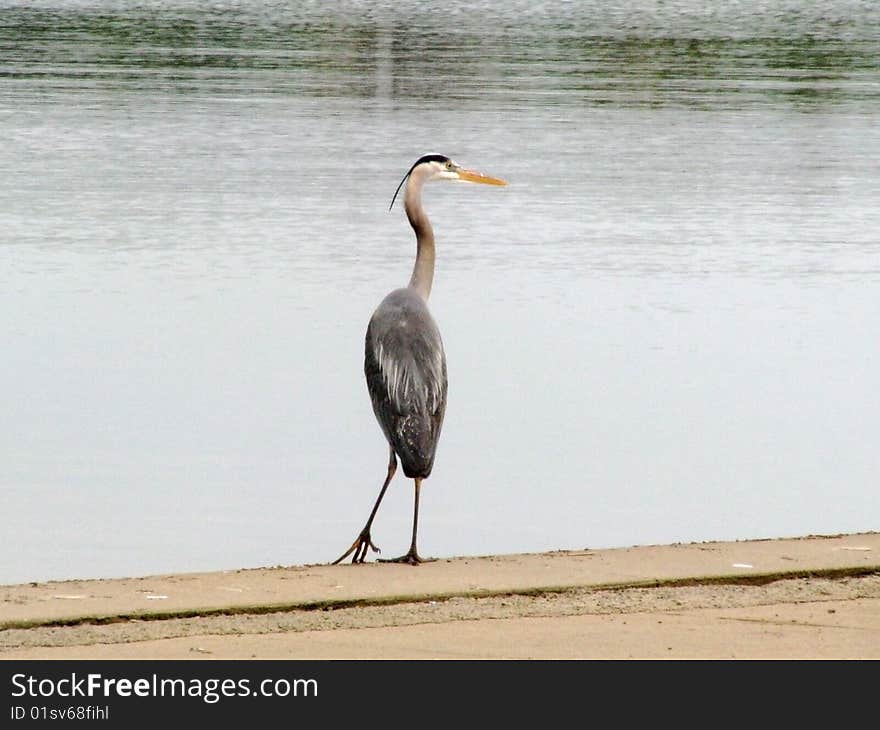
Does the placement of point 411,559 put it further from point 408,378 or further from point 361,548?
point 408,378

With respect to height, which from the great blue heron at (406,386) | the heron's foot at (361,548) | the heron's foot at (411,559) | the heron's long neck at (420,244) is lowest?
the heron's foot at (411,559)

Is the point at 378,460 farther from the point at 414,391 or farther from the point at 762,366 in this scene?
Result: the point at 762,366

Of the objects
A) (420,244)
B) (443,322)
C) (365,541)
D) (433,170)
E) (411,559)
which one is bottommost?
(411,559)

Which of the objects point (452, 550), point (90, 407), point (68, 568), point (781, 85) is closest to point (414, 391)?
point (452, 550)

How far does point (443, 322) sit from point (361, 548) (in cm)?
536

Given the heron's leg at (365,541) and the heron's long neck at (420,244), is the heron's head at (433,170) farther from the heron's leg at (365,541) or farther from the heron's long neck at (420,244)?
the heron's leg at (365,541)

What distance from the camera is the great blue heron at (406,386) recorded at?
8.05 meters

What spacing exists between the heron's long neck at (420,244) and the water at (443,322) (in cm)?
108

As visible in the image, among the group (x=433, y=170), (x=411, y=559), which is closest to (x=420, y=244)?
(x=433, y=170)

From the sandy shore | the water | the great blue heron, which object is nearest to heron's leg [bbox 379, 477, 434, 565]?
the great blue heron

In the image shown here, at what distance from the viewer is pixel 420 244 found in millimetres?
9539

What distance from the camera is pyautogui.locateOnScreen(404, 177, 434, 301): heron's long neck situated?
30.9 ft

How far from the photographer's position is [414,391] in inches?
325

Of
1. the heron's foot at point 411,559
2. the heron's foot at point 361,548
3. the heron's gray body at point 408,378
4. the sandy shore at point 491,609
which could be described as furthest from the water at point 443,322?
the sandy shore at point 491,609
